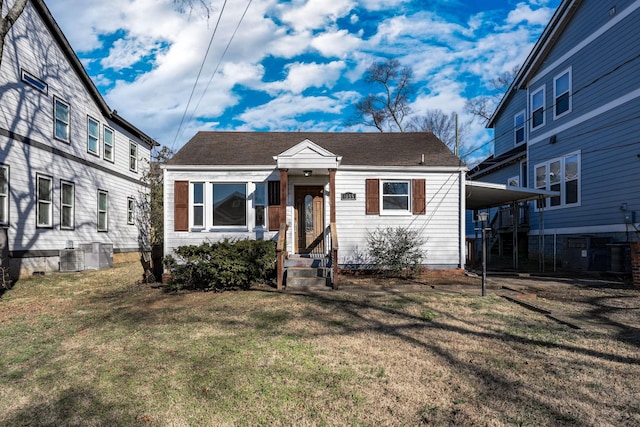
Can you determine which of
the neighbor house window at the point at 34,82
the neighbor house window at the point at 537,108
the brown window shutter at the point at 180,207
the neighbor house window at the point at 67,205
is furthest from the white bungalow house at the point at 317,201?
the neighbor house window at the point at 537,108

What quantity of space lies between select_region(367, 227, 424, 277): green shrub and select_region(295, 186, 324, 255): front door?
1.61m

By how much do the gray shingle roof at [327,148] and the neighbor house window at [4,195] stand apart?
4.39m

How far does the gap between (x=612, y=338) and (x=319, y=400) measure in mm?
4267

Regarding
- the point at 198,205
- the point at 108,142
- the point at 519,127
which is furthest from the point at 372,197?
the point at 108,142

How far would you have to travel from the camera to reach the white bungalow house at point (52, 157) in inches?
414

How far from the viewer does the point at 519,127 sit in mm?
17641

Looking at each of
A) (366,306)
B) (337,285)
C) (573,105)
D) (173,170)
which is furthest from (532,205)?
(173,170)

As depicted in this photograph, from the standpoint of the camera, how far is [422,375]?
3836 millimetres

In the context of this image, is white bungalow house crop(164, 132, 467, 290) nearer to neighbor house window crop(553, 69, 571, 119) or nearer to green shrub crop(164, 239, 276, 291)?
green shrub crop(164, 239, 276, 291)

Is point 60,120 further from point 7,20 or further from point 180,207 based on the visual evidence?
point 180,207

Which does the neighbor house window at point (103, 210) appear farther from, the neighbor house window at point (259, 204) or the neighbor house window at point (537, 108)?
the neighbor house window at point (537, 108)

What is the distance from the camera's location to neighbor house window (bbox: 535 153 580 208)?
42.2 ft

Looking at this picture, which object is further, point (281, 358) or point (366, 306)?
point (366, 306)

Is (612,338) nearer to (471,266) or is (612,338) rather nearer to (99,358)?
(99,358)
